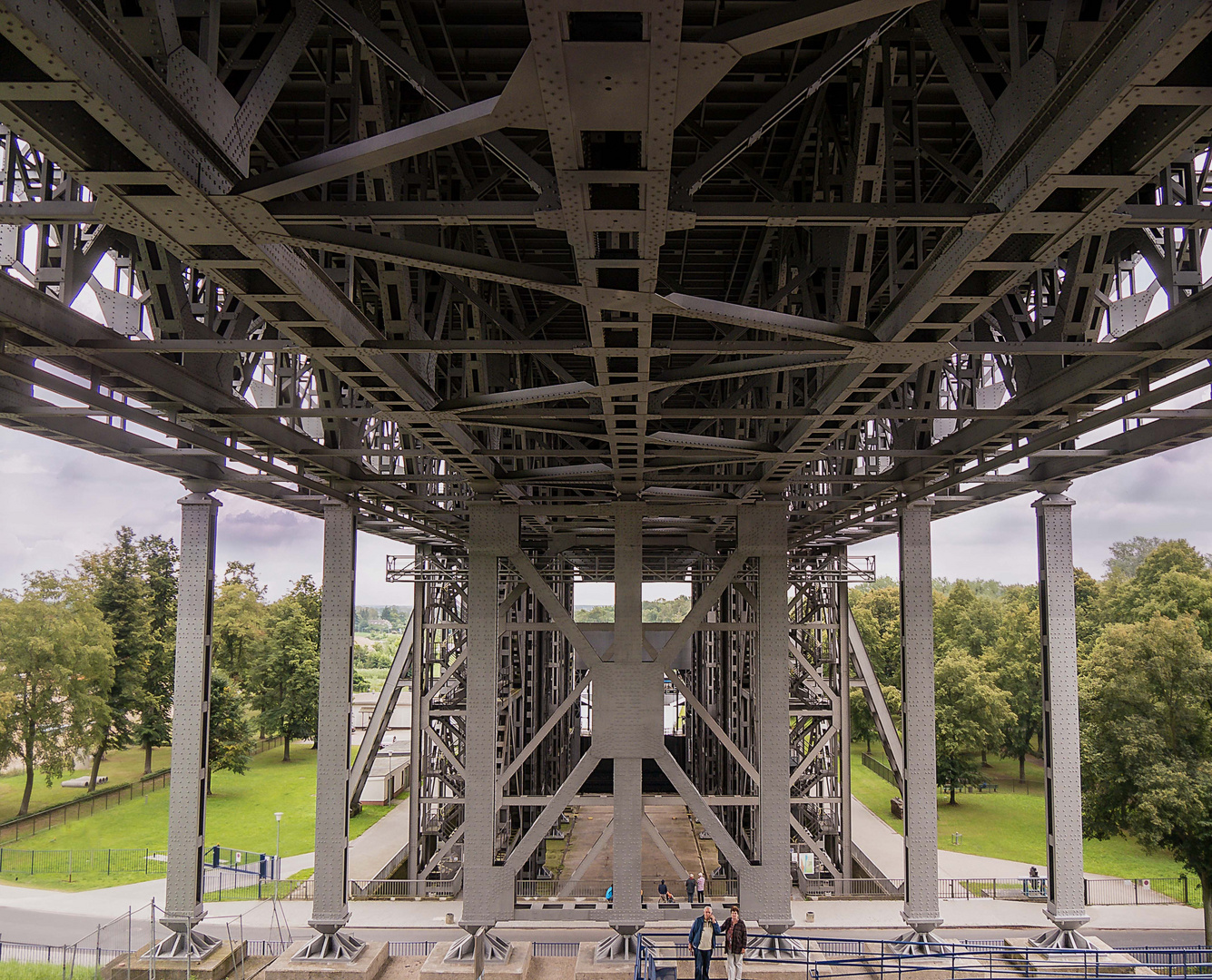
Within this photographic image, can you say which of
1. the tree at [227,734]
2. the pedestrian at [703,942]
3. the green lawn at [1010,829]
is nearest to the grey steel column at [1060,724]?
the pedestrian at [703,942]

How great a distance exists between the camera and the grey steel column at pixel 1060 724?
57.1 ft

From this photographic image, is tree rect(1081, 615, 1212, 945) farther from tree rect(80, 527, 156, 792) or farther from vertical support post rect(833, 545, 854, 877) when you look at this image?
tree rect(80, 527, 156, 792)

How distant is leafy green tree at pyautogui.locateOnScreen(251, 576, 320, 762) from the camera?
184ft

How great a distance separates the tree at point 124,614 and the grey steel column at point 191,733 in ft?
112

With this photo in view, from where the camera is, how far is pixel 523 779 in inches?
1223

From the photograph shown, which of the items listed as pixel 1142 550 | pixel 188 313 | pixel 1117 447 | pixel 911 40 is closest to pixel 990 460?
pixel 1117 447

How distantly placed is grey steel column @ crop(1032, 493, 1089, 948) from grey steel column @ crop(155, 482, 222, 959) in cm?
1669

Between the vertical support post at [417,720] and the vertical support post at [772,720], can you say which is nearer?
the vertical support post at [772,720]

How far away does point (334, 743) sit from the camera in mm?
18422

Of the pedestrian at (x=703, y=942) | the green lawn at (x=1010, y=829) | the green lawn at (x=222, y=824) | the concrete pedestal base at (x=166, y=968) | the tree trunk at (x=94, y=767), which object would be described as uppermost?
the pedestrian at (x=703, y=942)

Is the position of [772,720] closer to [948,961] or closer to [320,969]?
[948,961]

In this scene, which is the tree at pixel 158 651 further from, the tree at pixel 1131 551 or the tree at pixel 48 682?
the tree at pixel 1131 551

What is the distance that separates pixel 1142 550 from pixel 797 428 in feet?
252

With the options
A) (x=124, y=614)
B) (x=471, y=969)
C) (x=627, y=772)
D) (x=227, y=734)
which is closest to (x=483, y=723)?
(x=627, y=772)
